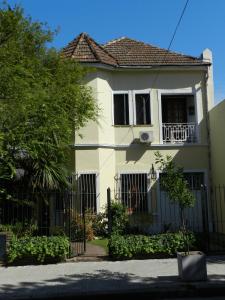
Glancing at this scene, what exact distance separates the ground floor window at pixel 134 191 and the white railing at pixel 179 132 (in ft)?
6.65

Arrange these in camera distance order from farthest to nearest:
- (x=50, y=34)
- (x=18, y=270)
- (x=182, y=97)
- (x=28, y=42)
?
(x=182, y=97) → (x=50, y=34) → (x=28, y=42) → (x=18, y=270)

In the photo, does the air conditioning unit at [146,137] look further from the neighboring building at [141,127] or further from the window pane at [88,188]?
the window pane at [88,188]

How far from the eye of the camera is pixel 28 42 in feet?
52.9

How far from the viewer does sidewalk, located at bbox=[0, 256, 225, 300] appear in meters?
8.95

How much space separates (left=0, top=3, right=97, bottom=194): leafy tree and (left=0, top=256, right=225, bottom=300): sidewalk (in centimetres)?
305

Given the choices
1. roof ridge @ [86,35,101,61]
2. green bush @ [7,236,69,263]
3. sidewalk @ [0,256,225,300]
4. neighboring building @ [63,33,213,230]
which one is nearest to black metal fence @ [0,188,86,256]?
green bush @ [7,236,69,263]

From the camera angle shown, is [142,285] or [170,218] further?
[170,218]

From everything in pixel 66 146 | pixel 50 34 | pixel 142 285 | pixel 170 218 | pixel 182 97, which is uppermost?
pixel 50 34

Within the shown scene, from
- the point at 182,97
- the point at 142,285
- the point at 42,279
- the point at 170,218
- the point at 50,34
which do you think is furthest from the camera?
the point at 182,97

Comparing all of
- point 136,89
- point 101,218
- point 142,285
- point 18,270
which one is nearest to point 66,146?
point 101,218

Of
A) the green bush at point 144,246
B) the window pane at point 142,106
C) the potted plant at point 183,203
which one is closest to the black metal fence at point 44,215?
the green bush at point 144,246

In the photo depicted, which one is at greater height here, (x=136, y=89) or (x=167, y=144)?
(x=136, y=89)

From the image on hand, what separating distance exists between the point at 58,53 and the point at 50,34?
0.87 metres

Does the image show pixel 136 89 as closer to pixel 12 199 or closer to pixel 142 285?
pixel 12 199
